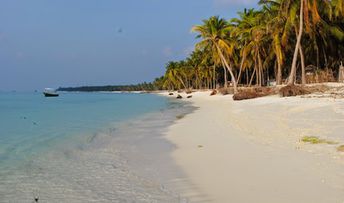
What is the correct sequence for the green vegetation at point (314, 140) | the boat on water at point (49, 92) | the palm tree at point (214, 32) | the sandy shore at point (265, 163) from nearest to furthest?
1. the sandy shore at point (265, 163)
2. the green vegetation at point (314, 140)
3. the palm tree at point (214, 32)
4. the boat on water at point (49, 92)

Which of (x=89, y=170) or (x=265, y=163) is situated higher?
(x=265, y=163)

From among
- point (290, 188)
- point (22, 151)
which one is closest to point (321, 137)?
point (290, 188)

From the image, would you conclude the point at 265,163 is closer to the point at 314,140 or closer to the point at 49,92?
the point at 314,140

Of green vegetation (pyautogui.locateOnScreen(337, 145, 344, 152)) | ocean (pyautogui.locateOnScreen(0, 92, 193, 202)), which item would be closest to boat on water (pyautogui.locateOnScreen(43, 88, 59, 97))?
ocean (pyautogui.locateOnScreen(0, 92, 193, 202))

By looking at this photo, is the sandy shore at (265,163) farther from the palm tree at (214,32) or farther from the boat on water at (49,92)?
the boat on water at (49,92)

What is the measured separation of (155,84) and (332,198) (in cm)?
16266

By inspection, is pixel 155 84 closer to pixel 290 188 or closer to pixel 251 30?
pixel 251 30

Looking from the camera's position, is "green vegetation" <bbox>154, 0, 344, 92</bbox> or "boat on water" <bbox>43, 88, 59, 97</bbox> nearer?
"green vegetation" <bbox>154, 0, 344, 92</bbox>

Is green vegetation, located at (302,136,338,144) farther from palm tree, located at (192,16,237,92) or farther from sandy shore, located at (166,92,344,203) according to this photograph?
palm tree, located at (192,16,237,92)

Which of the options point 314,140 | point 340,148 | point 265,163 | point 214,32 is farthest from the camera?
point 214,32

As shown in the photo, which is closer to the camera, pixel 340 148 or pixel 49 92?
pixel 340 148

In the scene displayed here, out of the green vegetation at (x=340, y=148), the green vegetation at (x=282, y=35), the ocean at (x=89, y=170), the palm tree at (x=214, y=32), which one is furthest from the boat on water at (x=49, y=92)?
the green vegetation at (x=340, y=148)

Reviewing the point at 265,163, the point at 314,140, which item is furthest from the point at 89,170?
the point at 314,140

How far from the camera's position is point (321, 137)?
9344 millimetres
